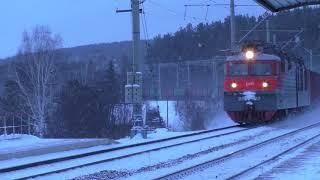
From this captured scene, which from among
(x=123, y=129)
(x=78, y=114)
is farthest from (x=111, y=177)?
(x=78, y=114)

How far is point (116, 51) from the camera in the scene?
157 m

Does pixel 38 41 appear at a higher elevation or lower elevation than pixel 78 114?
higher

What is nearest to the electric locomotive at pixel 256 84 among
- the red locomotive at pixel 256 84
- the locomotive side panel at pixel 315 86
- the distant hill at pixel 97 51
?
the red locomotive at pixel 256 84

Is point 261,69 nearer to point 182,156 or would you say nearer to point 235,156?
point 235,156

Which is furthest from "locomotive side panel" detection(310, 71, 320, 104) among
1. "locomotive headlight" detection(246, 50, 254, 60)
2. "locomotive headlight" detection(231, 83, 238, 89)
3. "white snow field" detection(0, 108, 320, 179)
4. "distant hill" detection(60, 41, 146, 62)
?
"distant hill" detection(60, 41, 146, 62)

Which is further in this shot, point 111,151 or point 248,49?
point 248,49

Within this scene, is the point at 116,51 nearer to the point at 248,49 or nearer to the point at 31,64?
the point at 31,64

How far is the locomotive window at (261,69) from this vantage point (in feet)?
98.7

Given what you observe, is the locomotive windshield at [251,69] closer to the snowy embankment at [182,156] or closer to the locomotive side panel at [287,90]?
the locomotive side panel at [287,90]

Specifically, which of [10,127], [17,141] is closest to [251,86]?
[10,127]

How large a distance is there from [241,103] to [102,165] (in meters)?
15.7

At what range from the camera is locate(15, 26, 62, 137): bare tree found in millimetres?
63572

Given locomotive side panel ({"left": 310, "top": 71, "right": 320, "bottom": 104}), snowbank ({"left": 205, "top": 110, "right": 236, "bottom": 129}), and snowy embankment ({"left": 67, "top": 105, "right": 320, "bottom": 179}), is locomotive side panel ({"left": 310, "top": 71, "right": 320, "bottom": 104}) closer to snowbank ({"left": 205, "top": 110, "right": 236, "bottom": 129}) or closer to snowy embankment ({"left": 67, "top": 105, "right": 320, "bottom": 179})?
snowbank ({"left": 205, "top": 110, "right": 236, "bottom": 129})

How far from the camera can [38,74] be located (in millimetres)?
66938
